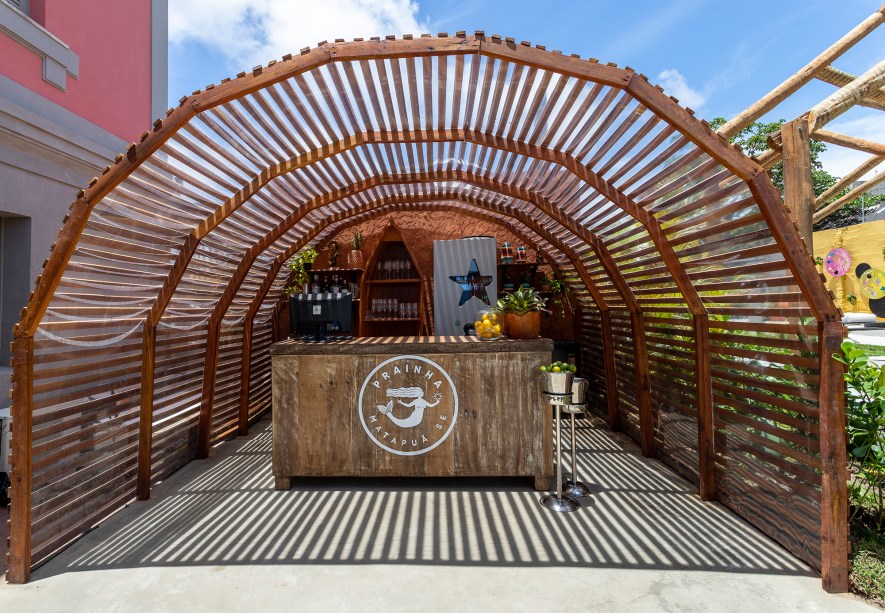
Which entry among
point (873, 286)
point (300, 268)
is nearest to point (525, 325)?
point (300, 268)

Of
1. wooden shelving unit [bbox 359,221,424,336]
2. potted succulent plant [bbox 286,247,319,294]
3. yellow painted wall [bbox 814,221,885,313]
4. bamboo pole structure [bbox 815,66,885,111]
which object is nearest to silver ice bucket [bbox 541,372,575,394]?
wooden shelving unit [bbox 359,221,424,336]

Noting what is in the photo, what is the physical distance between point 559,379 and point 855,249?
16.0 meters

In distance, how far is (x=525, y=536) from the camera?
3.13m

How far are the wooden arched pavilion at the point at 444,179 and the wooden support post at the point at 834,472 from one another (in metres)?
0.01

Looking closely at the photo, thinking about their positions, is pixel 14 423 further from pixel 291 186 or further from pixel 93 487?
pixel 291 186

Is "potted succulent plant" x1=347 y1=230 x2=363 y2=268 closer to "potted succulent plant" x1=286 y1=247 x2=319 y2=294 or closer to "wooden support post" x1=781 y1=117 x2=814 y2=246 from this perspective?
"potted succulent plant" x1=286 y1=247 x2=319 y2=294

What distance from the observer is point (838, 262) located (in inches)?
568

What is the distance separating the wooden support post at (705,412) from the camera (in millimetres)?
3621

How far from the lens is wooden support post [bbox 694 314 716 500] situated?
3621 millimetres

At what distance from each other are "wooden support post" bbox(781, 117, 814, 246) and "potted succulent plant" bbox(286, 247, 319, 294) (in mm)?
5528

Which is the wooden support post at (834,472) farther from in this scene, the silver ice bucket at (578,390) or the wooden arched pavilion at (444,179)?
the silver ice bucket at (578,390)

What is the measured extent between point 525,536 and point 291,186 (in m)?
3.85

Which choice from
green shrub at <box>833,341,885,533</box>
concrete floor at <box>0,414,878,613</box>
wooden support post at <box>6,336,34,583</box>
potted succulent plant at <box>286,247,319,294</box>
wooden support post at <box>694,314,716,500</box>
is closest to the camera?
concrete floor at <box>0,414,878,613</box>

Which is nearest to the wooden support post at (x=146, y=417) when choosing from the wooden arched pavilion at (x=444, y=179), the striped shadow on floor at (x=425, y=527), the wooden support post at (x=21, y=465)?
the wooden arched pavilion at (x=444, y=179)
